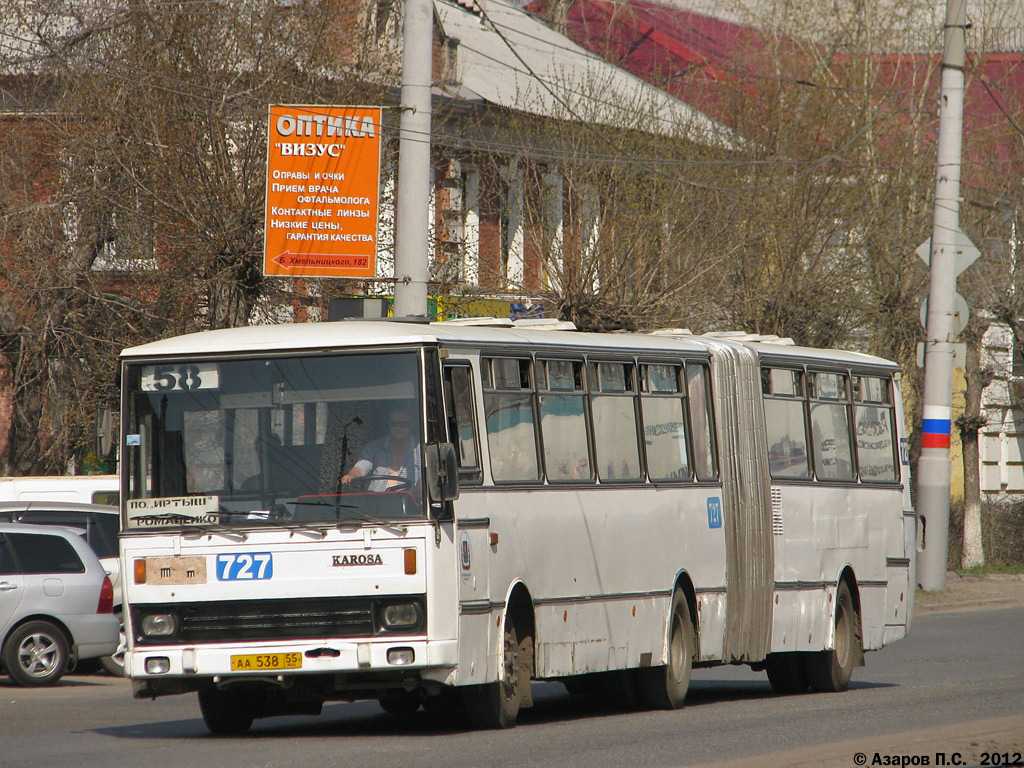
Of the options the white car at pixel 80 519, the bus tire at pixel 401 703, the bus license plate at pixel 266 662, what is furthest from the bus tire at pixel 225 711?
the white car at pixel 80 519

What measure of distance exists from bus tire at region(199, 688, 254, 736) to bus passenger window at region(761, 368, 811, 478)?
5.56m

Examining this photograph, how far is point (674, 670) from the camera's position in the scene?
523 inches

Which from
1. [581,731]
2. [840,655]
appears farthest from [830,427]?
[581,731]

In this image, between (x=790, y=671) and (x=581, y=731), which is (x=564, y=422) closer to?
(x=581, y=731)

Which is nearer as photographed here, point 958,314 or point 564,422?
point 564,422

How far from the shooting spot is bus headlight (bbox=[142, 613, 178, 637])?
10.5 metres

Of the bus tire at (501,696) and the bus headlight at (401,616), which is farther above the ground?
the bus headlight at (401,616)

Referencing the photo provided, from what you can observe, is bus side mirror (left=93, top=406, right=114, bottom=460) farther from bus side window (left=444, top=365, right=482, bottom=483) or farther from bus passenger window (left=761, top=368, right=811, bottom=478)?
bus passenger window (left=761, top=368, right=811, bottom=478)

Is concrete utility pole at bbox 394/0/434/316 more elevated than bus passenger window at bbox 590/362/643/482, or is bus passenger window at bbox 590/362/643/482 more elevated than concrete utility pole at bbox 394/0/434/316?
concrete utility pole at bbox 394/0/434/316

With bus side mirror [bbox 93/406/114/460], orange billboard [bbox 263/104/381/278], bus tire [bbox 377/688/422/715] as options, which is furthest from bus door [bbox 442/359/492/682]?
orange billboard [bbox 263/104/381/278]

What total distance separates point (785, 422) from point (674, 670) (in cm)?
311

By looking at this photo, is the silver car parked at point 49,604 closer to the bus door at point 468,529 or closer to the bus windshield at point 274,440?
the bus windshield at point 274,440

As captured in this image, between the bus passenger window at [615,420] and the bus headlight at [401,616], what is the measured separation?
277cm

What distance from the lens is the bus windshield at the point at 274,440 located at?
1037cm
